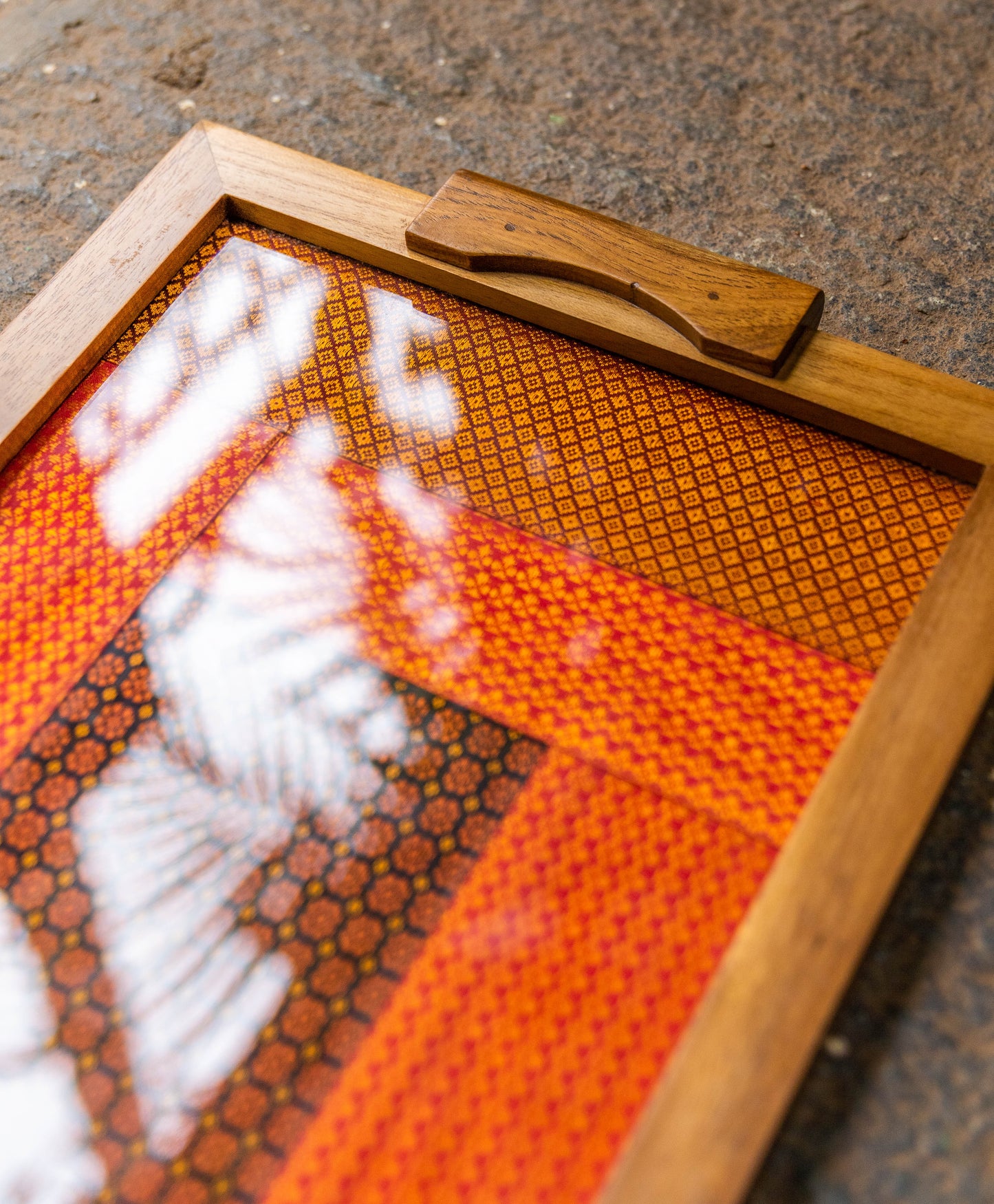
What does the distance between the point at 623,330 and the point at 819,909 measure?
559 millimetres

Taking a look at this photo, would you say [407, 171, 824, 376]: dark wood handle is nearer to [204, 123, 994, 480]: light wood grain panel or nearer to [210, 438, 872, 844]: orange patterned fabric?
[204, 123, 994, 480]: light wood grain panel

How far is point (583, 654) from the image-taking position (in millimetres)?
917

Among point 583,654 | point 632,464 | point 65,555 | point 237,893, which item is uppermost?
point 632,464

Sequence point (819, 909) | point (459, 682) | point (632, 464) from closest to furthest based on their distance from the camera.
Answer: point (819, 909)
point (459, 682)
point (632, 464)

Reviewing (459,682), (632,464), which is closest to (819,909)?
(459,682)

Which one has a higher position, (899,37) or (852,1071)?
(899,37)

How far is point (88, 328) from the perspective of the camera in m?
1.07

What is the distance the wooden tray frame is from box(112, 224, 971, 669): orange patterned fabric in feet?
0.08

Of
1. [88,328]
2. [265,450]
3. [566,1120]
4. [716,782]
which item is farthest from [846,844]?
[88,328]

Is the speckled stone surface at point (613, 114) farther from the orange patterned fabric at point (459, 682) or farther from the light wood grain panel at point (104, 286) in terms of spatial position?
the orange patterned fabric at point (459, 682)

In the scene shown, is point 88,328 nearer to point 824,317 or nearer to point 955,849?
point 824,317

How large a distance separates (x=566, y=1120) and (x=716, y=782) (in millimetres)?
267

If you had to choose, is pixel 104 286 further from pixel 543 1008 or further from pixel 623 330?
pixel 543 1008

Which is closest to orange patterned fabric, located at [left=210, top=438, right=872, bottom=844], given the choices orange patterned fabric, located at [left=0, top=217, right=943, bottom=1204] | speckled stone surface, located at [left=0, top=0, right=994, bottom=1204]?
Answer: orange patterned fabric, located at [left=0, top=217, right=943, bottom=1204]
